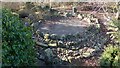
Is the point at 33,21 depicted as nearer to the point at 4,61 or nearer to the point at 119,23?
the point at 119,23

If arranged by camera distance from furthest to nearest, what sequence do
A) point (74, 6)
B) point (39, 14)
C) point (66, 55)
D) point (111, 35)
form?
point (74, 6) < point (39, 14) < point (111, 35) < point (66, 55)

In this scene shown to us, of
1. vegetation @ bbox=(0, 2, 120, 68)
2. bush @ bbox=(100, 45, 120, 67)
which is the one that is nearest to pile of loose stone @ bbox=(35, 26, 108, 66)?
vegetation @ bbox=(0, 2, 120, 68)

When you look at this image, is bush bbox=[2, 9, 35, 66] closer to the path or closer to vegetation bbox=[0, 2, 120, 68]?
vegetation bbox=[0, 2, 120, 68]

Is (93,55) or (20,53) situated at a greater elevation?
(20,53)

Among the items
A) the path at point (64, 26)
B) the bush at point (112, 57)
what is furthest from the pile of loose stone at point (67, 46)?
the bush at point (112, 57)

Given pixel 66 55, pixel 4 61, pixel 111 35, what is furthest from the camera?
pixel 111 35

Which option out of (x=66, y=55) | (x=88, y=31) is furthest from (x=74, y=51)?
(x=88, y=31)
